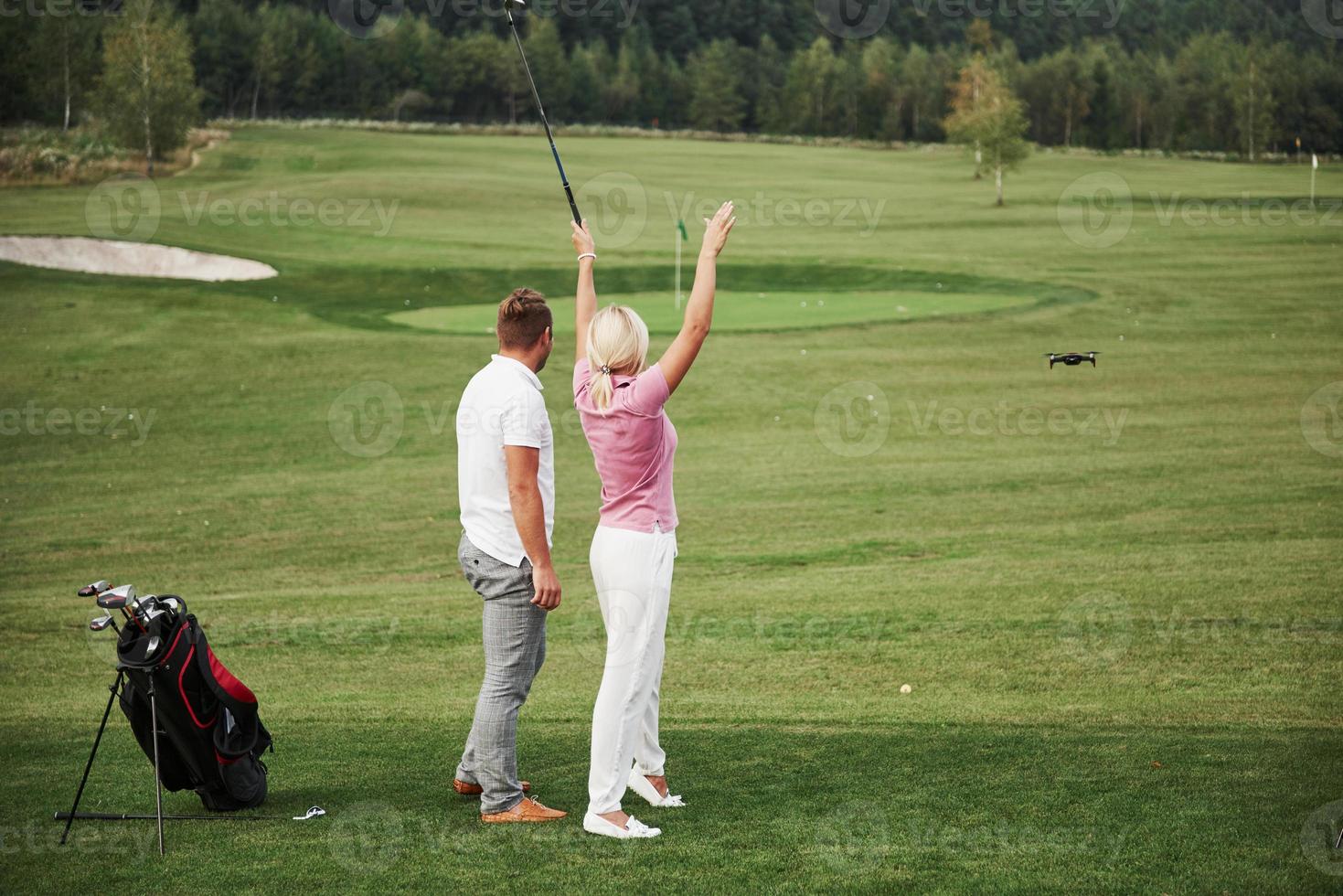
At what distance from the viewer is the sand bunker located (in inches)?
1145

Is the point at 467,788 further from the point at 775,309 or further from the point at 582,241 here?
the point at 775,309

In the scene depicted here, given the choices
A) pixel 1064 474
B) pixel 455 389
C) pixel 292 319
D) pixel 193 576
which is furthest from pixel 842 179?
pixel 193 576

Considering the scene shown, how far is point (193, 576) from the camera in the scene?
489 inches

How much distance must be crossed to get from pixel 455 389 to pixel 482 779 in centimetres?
1512

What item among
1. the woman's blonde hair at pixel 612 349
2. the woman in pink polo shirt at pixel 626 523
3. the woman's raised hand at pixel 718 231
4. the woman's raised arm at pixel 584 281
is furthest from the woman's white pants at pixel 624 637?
the woman's raised hand at pixel 718 231

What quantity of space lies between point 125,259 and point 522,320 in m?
27.1

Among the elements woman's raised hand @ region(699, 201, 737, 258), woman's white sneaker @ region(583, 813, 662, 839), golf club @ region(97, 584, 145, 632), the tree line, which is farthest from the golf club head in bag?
the tree line

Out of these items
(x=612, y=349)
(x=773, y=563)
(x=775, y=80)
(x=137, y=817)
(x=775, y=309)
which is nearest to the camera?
(x=612, y=349)

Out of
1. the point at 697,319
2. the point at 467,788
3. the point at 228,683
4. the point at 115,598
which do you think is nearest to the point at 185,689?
the point at 228,683

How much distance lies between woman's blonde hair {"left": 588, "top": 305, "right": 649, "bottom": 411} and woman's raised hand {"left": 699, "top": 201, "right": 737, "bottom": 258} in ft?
1.35

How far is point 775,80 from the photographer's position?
120m

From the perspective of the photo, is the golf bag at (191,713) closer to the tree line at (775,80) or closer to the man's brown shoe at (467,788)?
the man's brown shoe at (467,788)

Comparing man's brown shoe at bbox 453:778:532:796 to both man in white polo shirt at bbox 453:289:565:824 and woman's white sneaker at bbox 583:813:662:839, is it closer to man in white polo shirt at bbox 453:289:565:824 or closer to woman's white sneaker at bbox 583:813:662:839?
man in white polo shirt at bbox 453:289:565:824

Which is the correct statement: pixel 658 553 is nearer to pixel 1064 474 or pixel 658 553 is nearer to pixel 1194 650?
pixel 1194 650
